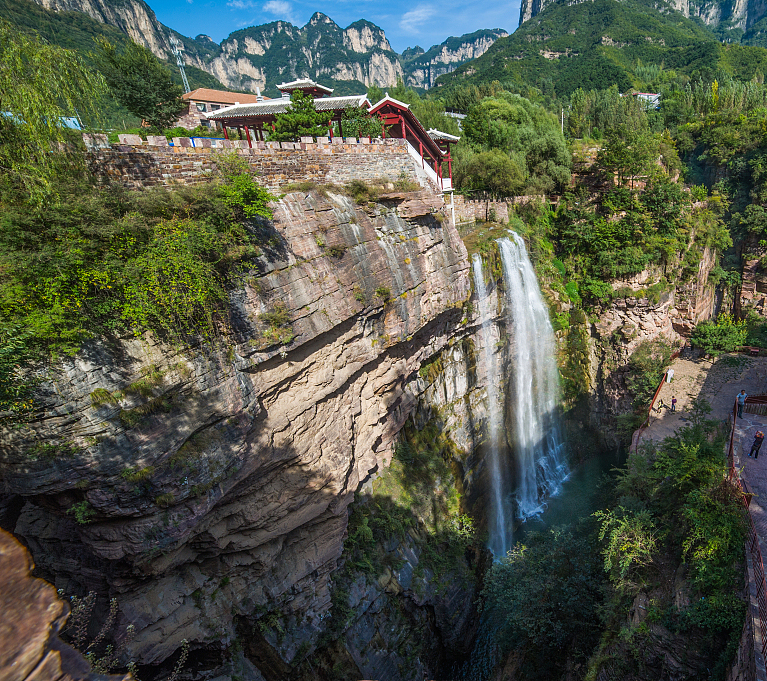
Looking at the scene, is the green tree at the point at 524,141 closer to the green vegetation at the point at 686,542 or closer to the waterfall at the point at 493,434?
the waterfall at the point at 493,434

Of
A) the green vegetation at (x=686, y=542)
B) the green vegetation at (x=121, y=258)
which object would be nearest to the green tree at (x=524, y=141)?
the green vegetation at (x=686, y=542)

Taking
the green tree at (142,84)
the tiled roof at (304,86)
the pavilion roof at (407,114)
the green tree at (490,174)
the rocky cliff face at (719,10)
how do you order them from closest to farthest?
1. the green tree at (142,84)
2. the pavilion roof at (407,114)
3. the green tree at (490,174)
4. the tiled roof at (304,86)
5. the rocky cliff face at (719,10)

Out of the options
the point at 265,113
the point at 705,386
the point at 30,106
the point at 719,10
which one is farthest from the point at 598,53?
the point at 719,10

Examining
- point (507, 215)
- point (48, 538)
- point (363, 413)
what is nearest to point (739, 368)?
point (507, 215)

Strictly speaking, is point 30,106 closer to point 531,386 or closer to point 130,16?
point 531,386

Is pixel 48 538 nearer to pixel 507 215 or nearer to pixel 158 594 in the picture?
pixel 158 594
